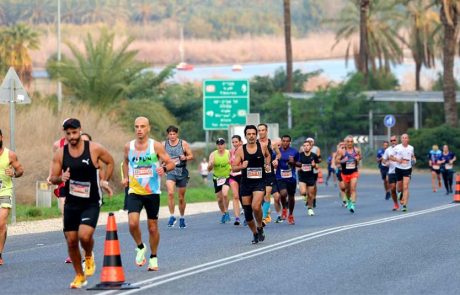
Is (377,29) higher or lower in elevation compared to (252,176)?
higher

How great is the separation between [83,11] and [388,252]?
116247 mm

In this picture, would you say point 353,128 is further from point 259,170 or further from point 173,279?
point 173,279

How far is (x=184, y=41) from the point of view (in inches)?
5281

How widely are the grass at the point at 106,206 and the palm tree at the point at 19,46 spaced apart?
40023mm

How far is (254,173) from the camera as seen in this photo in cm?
1945

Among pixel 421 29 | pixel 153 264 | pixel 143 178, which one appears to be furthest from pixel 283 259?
pixel 421 29

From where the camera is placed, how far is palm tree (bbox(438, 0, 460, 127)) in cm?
5903

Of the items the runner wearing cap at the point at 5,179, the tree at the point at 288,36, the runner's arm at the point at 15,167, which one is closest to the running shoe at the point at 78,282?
the runner wearing cap at the point at 5,179

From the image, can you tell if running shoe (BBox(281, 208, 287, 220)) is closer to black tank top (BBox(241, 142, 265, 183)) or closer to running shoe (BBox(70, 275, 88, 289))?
black tank top (BBox(241, 142, 265, 183))

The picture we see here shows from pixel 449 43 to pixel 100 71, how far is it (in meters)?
17.7

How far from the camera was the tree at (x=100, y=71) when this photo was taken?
174ft

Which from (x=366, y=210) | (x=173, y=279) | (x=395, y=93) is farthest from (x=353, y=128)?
(x=173, y=279)

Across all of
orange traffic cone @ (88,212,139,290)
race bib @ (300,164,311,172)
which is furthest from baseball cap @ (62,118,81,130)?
race bib @ (300,164,311,172)

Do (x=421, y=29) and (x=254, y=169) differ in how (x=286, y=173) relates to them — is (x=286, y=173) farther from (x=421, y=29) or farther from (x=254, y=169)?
(x=421, y=29)
